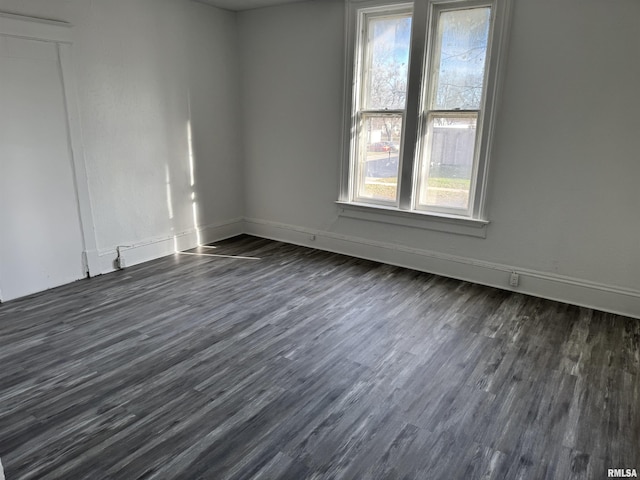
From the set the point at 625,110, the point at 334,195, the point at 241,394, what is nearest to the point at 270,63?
the point at 334,195

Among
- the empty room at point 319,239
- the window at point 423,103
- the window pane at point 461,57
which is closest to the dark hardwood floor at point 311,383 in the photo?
the empty room at point 319,239

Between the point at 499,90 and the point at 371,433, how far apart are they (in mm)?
2948

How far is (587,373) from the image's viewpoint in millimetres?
2654

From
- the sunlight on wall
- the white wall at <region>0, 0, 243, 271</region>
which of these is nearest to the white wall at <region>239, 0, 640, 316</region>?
the white wall at <region>0, 0, 243, 271</region>

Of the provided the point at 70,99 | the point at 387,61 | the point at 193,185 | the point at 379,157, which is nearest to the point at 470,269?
the point at 379,157

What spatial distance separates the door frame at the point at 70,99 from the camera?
327cm

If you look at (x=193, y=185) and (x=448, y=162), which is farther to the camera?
(x=193, y=185)

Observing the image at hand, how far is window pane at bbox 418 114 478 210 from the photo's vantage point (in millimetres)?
3936

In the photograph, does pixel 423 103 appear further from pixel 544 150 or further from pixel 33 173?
pixel 33 173

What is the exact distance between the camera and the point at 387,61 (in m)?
4.23

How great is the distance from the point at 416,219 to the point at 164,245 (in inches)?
106

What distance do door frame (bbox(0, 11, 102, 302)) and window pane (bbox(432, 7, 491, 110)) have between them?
3.18 metres

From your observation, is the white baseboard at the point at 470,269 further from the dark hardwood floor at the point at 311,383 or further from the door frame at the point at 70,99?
the door frame at the point at 70,99

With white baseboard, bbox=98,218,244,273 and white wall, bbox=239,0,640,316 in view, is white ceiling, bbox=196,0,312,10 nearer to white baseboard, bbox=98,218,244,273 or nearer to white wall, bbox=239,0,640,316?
white wall, bbox=239,0,640,316
